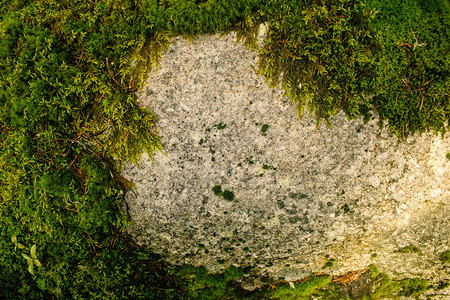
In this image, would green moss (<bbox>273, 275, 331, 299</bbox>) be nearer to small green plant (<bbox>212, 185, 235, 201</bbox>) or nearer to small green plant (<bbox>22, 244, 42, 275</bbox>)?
small green plant (<bbox>212, 185, 235, 201</bbox>)

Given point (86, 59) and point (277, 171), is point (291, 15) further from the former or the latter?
point (86, 59)

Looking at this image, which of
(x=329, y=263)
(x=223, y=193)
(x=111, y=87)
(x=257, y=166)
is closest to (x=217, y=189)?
(x=223, y=193)

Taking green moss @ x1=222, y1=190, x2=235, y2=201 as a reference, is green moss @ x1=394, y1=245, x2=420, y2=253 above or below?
below

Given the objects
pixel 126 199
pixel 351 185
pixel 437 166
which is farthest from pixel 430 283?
pixel 126 199

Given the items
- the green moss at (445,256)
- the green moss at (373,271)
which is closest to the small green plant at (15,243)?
the green moss at (373,271)

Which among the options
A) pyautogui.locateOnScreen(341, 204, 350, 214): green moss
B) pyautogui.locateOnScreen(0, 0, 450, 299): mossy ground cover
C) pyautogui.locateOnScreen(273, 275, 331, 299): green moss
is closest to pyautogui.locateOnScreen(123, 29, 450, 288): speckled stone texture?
pyautogui.locateOnScreen(341, 204, 350, 214): green moss

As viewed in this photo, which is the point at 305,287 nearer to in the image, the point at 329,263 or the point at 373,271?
the point at 329,263

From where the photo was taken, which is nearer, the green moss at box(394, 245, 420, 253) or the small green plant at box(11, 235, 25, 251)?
the small green plant at box(11, 235, 25, 251)

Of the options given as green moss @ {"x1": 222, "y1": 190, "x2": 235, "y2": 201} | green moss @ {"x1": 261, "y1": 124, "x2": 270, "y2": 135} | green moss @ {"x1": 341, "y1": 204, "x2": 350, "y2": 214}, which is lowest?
green moss @ {"x1": 341, "y1": 204, "x2": 350, "y2": 214}
